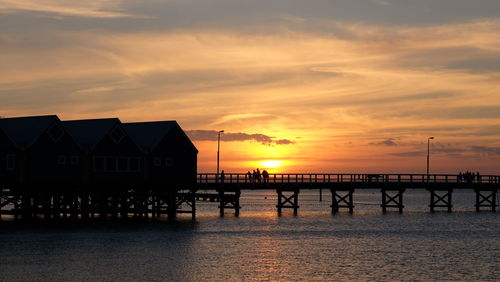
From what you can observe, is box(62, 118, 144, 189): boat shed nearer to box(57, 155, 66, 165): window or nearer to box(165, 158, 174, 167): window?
box(57, 155, 66, 165): window

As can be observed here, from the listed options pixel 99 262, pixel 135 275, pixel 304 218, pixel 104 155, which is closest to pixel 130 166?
pixel 104 155

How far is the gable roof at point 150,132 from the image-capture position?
6981 centimetres

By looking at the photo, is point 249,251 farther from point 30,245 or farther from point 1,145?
point 1,145

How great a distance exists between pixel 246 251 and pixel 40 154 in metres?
22.6

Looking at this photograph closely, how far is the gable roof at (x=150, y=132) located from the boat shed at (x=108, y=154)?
1.63 metres

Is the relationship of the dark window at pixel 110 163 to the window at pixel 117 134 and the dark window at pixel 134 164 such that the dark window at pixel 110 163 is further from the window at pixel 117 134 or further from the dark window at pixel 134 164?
the dark window at pixel 134 164

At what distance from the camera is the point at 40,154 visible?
61.8 metres

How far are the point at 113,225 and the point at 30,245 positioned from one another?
1525 cm

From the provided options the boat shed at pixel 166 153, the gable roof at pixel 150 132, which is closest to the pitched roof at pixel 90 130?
the gable roof at pixel 150 132

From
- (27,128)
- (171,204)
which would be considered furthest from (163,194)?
(27,128)

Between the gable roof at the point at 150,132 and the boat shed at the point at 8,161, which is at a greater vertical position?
the gable roof at the point at 150,132

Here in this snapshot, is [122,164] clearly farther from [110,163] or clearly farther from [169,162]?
[169,162]

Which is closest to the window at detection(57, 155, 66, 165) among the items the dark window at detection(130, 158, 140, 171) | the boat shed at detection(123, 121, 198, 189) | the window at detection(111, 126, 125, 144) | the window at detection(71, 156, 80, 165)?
the window at detection(71, 156, 80, 165)

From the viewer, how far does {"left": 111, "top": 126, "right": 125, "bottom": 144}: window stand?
66375 mm
